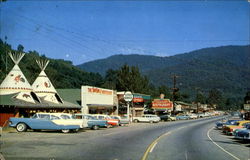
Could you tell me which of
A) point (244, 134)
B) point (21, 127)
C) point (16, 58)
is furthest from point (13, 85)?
point (244, 134)

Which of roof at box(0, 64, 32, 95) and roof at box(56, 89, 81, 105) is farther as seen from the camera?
roof at box(56, 89, 81, 105)

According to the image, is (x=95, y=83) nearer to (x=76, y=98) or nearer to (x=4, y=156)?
(x=76, y=98)

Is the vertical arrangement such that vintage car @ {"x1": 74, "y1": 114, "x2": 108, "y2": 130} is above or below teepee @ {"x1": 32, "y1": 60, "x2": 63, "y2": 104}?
below

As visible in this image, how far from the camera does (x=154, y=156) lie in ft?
48.4

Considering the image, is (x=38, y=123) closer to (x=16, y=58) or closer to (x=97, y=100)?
(x=16, y=58)

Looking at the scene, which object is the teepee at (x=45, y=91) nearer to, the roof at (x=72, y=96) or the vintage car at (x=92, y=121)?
the roof at (x=72, y=96)

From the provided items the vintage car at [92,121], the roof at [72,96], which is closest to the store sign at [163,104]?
the roof at [72,96]

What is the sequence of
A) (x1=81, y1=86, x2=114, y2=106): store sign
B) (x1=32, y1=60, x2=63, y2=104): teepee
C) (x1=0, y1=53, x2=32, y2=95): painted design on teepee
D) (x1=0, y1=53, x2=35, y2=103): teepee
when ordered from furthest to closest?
1. (x1=81, y1=86, x2=114, y2=106): store sign
2. (x1=32, y1=60, x2=63, y2=104): teepee
3. (x1=0, y1=53, x2=32, y2=95): painted design on teepee
4. (x1=0, y1=53, x2=35, y2=103): teepee

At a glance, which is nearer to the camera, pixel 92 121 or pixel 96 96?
pixel 92 121

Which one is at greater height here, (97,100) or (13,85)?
(13,85)

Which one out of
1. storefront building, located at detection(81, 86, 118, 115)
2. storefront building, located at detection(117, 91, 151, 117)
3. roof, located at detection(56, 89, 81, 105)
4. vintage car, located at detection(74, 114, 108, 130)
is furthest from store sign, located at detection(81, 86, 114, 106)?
vintage car, located at detection(74, 114, 108, 130)

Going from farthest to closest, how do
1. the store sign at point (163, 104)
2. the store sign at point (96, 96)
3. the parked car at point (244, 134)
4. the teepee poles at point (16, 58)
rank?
1. the store sign at point (163, 104)
2. the store sign at point (96, 96)
3. the teepee poles at point (16, 58)
4. the parked car at point (244, 134)

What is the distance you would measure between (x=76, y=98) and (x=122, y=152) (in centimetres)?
3391

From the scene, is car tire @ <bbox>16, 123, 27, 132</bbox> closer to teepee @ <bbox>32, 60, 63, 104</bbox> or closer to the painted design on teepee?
the painted design on teepee
